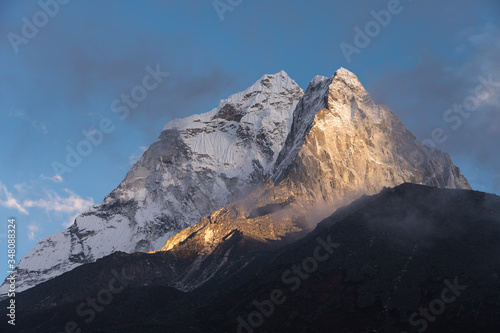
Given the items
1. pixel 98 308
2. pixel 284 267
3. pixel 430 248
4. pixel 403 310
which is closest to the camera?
pixel 403 310

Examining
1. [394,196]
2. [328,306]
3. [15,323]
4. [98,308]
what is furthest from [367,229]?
[15,323]

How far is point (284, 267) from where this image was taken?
567 ft

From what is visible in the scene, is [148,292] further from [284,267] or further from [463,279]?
[463,279]

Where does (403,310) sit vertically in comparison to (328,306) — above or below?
below

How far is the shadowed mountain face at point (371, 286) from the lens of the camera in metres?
128

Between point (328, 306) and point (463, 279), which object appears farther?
point (328, 306)

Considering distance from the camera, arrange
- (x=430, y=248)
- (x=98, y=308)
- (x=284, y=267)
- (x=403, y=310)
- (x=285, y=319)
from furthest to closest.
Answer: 1. (x=98, y=308)
2. (x=284, y=267)
3. (x=430, y=248)
4. (x=285, y=319)
5. (x=403, y=310)

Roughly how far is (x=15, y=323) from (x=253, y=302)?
89.7 m

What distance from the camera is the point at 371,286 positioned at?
5659 inches

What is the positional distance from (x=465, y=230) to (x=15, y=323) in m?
145

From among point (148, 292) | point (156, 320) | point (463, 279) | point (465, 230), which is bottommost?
point (463, 279)

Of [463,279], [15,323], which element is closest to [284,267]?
[463,279]

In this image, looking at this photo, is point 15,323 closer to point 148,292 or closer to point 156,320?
point 148,292

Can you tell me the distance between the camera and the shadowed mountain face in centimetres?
12794
